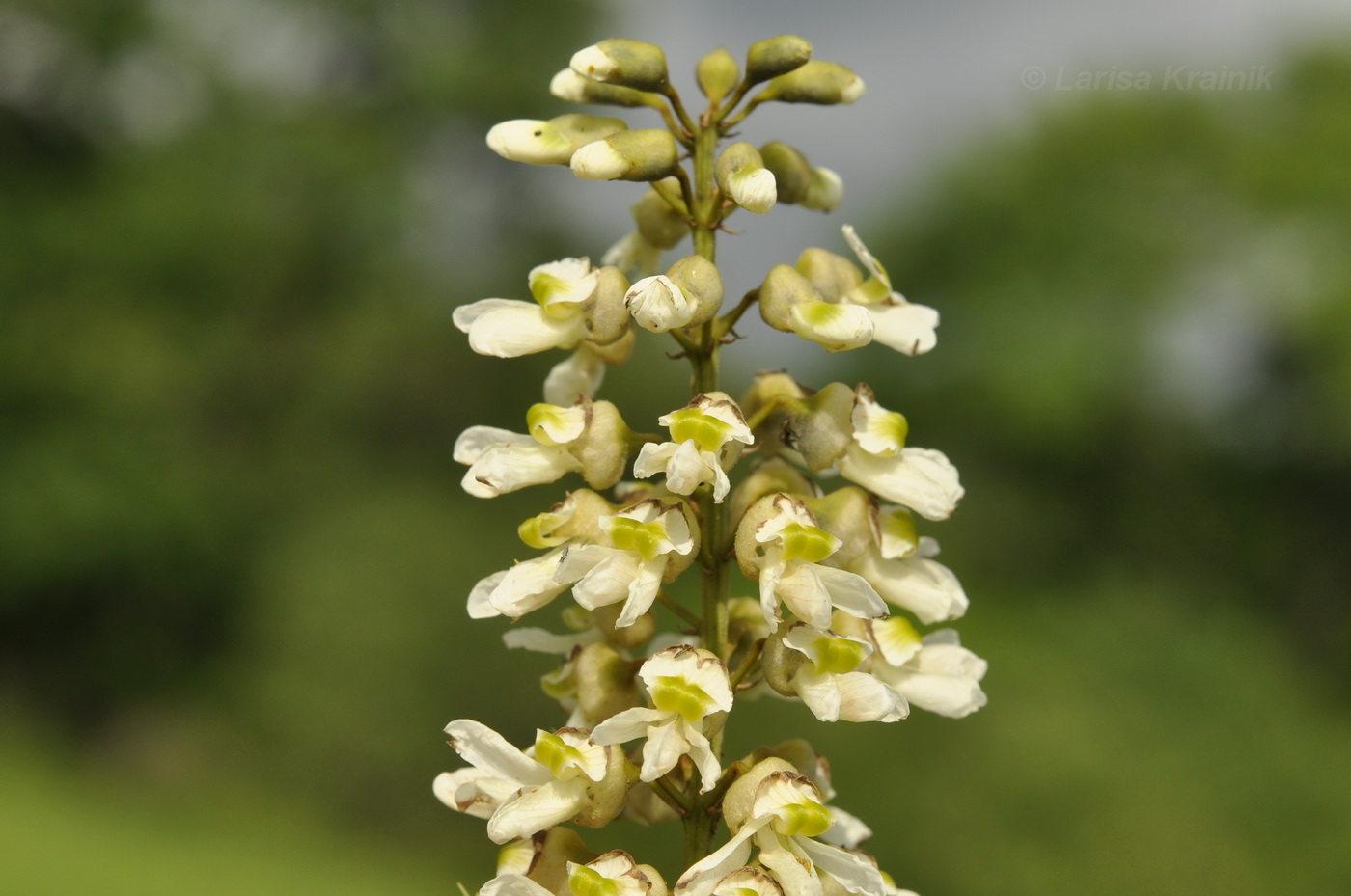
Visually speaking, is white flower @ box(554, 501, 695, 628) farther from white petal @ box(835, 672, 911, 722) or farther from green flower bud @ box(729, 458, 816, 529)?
white petal @ box(835, 672, 911, 722)

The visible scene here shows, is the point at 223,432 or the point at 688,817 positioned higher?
the point at 223,432

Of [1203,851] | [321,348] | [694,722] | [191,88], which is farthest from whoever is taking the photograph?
[321,348]

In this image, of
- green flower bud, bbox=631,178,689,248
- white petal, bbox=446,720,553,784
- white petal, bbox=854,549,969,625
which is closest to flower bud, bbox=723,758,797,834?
white petal, bbox=446,720,553,784

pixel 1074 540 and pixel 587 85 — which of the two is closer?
pixel 587 85

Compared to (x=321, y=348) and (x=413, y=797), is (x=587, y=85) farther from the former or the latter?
(x=321, y=348)

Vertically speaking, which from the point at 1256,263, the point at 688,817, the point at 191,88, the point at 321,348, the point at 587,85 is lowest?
the point at 688,817

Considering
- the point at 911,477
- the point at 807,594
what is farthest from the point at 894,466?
the point at 807,594

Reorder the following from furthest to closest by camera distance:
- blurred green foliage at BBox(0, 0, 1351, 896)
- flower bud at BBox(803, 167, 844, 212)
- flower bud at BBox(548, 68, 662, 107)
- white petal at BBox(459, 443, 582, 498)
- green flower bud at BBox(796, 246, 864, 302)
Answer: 1. blurred green foliage at BBox(0, 0, 1351, 896)
2. flower bud at BBox(803, 167, 844, 212)
3. flower bud at BBox(548, 68, 662, 107)
4. green flower bud at BBox(796, 246, 864, 302)
5. white petal at BBox(459, 443, 582, 498)

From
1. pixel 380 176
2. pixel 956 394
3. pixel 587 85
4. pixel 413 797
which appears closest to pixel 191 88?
pixel 380 176
